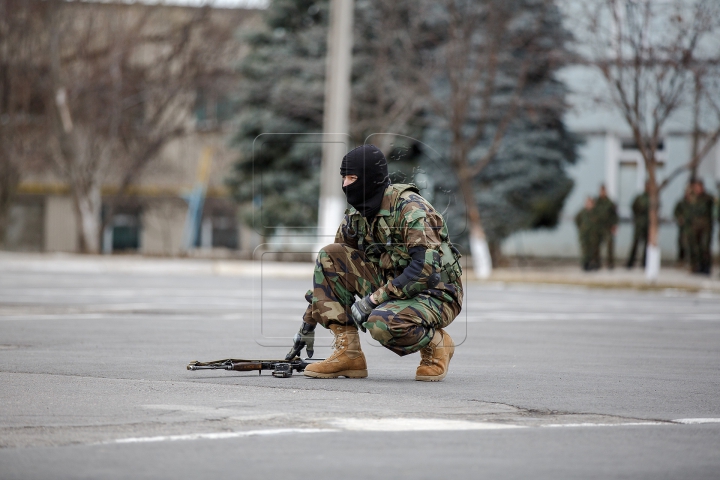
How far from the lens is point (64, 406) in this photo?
→ 7074mm

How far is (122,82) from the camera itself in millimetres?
37312

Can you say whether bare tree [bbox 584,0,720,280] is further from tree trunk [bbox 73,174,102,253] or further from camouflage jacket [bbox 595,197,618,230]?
tree trunk [bbox 73,174,102,253]

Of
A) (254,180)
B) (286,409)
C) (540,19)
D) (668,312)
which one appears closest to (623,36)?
(540,19)

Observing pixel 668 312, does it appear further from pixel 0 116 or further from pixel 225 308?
pixel 0 116

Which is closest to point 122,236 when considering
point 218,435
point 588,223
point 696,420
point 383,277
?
point 588,223

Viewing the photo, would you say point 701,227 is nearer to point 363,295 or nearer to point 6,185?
point 363,295

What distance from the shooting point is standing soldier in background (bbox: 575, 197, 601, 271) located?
29.4 m

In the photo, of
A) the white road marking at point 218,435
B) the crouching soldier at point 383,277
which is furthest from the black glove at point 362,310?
the white road marking at point 218,435

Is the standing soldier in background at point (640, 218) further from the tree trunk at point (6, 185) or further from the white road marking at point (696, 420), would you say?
the white road marking at point (696, 420)

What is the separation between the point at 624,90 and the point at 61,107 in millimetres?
16317

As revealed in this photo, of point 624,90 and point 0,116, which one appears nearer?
point 624,90

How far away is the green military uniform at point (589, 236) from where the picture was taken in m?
29.4

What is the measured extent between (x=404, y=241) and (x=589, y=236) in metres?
21.8

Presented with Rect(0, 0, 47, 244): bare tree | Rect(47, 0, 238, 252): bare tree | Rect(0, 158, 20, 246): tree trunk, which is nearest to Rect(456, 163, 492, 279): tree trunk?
Rect(47, 0, 238, 252): bare tree
